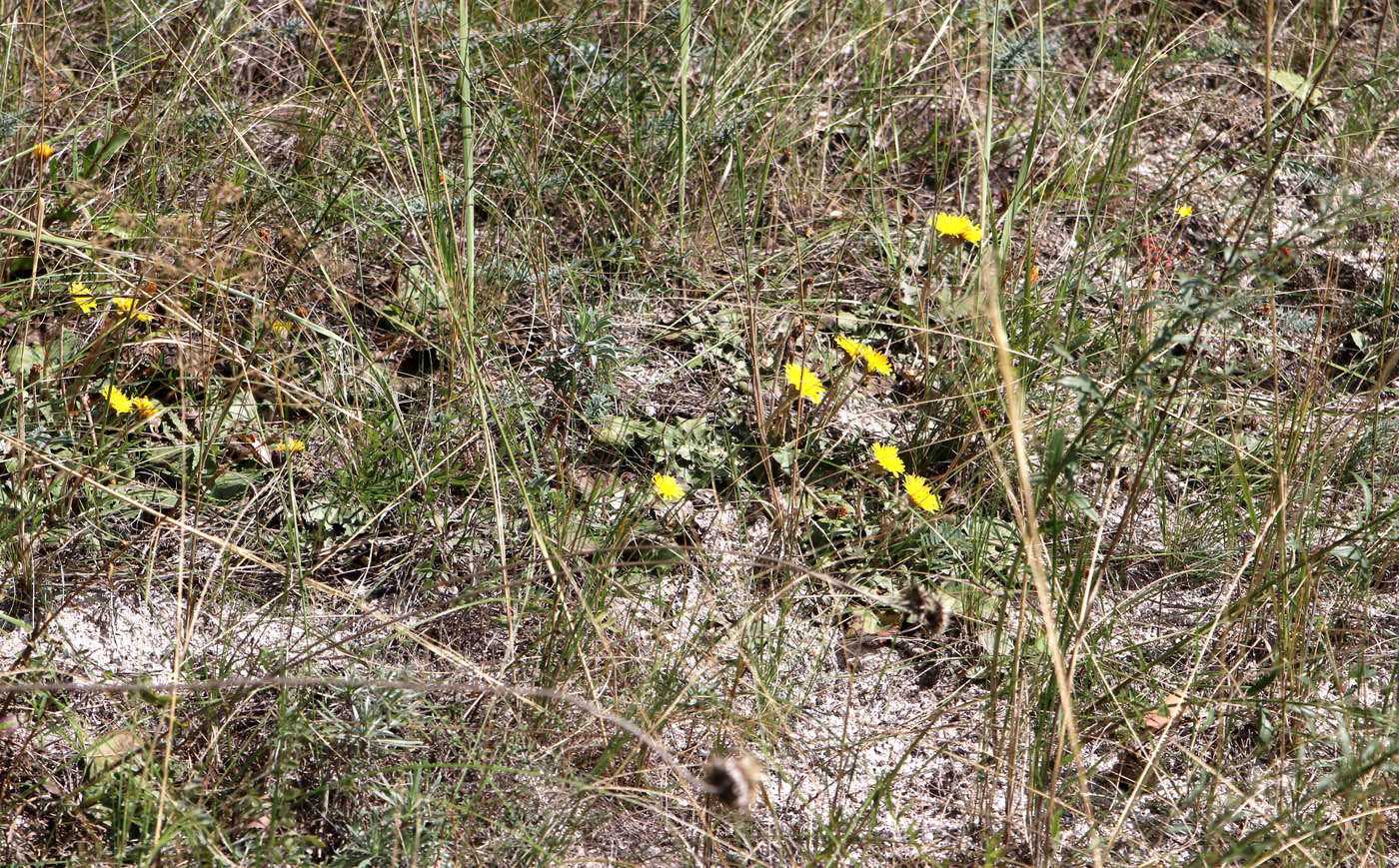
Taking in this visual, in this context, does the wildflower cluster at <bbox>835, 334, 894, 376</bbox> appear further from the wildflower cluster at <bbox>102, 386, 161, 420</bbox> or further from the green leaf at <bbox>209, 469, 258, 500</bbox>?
the wildflower cluster at <bbox>102, 386, 161, 420</bbox>

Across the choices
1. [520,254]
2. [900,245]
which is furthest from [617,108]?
[900,245]

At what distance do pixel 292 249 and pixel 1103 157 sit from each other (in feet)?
6.48

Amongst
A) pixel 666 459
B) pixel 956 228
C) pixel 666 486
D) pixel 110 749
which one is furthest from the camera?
pixel 956 228

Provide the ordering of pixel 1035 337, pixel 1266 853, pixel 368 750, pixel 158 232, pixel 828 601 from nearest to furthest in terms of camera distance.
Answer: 1. pixel 1266 853
2. pixel 368 750
3. pixel 828 601
4. pixel 158 232
5. pixel 1035 337

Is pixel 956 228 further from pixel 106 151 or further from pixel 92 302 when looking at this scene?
pixel 106 151

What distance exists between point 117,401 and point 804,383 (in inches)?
48.0

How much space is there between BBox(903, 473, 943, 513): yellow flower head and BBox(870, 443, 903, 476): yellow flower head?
0.04 meters

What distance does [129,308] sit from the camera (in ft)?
6.77

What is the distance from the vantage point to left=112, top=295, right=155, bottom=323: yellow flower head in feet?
6.53

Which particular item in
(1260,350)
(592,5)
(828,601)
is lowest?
(828,601)

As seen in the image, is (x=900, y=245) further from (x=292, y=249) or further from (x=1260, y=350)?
(x=292, y=249)

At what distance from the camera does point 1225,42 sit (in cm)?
329

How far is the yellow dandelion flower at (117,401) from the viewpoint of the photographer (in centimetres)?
201

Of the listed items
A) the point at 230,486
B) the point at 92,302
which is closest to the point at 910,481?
the point at 230,486
